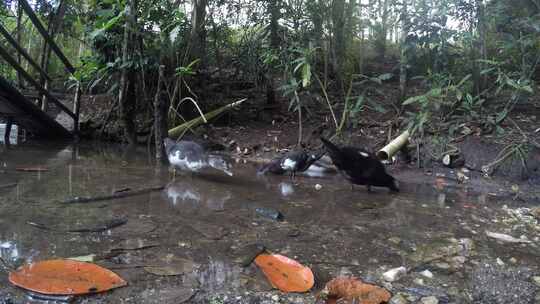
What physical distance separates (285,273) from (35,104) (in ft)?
21.7

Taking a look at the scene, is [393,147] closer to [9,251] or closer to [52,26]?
[9,251]

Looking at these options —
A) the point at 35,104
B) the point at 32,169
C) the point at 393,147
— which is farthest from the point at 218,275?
the point at 35,104

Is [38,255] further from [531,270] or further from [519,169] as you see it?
[519,169]

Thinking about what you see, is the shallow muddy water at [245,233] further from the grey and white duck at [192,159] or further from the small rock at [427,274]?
the grey and white duck at [192,159]

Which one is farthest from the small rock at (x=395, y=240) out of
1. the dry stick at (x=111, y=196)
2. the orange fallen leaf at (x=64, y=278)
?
the dry stick at (x=111, y=196)

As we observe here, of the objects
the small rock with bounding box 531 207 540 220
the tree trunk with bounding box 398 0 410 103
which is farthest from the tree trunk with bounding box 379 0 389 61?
the small rock with bounding box 531 207 540 220

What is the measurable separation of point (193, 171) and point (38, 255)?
3.10 metres

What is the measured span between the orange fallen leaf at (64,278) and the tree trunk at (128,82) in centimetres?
485

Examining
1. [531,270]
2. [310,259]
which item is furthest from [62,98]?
[531,270]

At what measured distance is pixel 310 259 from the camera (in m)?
3.12

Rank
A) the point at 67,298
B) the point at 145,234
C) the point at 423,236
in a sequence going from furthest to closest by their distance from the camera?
the point at 423,236, the point at 145,234, the point at 67,298

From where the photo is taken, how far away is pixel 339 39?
8.30 meters

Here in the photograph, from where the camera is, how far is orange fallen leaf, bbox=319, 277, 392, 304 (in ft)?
8.29

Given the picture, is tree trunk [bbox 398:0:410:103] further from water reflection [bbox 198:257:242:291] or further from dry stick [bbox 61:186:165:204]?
water reflection [bbox 198:257:242:291]
